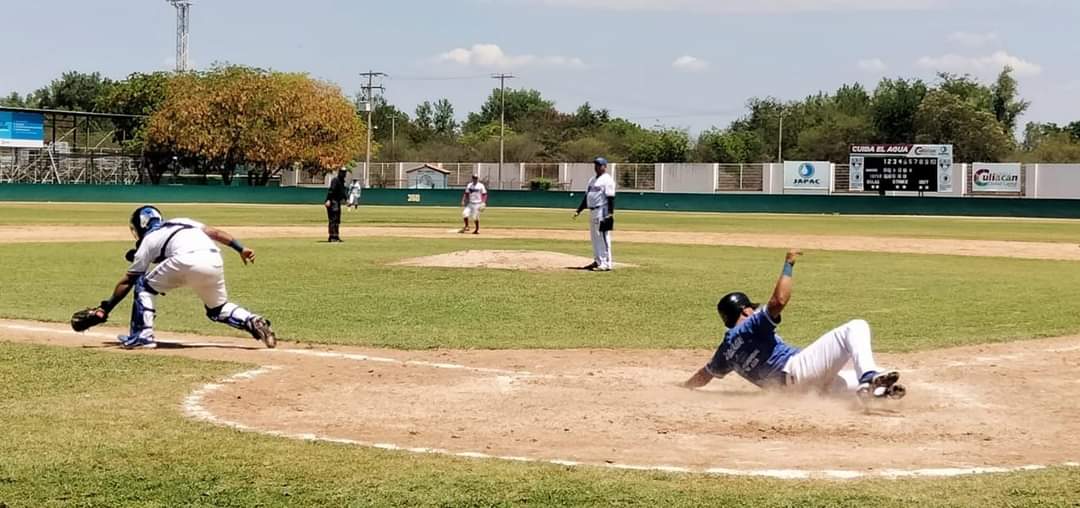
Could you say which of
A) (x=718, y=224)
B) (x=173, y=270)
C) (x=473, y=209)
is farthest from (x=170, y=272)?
(x=718, y=224)

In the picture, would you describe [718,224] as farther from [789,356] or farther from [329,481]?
[329,481]

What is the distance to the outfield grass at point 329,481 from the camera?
19.8 ft

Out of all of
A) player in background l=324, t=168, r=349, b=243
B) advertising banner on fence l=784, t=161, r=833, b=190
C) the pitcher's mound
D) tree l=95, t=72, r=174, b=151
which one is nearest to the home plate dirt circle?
the pitcher's mound

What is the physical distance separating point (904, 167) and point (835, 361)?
62.7 metres

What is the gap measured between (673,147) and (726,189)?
34390 millimetres

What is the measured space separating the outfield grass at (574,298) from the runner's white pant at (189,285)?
1.35 meters

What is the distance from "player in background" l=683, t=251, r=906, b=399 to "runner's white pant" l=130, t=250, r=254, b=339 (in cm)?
485

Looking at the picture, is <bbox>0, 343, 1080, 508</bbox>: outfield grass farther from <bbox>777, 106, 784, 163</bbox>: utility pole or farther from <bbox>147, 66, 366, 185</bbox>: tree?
<bbox>777, 106, 784, 163</bbox>: utility pole

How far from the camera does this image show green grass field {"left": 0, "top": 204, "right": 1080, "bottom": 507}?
20.4 ft

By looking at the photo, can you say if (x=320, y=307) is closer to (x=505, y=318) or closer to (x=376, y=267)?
(x=505, y=318)

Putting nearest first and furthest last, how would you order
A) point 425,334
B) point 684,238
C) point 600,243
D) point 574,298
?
point 425,334 → point 574,298 → point 600,243 → point 684,238

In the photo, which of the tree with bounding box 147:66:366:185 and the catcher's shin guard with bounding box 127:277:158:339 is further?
the tree with bounding box 147:66:366:185

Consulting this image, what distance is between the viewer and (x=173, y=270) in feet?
37.9

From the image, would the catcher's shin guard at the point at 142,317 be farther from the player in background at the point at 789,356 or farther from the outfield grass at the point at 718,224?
the outfield grass at the point at 718,224
